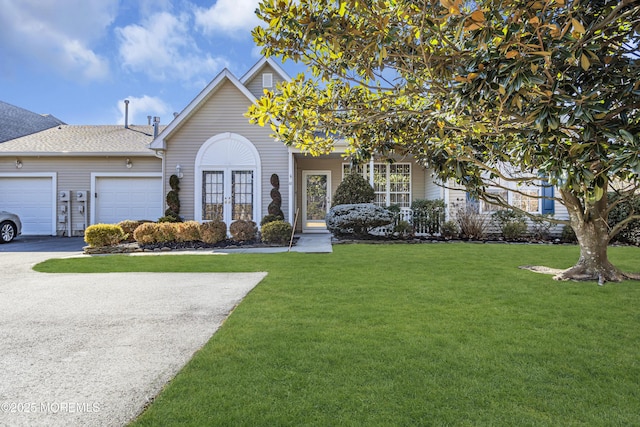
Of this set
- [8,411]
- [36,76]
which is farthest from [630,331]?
[36,76]

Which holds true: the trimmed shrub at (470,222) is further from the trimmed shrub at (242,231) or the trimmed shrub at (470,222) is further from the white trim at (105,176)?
the white trim at (105,176)

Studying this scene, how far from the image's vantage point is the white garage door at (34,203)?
1466 cm

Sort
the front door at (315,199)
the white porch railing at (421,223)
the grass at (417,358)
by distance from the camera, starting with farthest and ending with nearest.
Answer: the front door at (315,199), the white porch railing at (421,223), the grass at (417,358)

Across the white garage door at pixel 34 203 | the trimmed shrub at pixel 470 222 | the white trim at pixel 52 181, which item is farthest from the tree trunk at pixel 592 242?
the white garage door at pixel 34 203

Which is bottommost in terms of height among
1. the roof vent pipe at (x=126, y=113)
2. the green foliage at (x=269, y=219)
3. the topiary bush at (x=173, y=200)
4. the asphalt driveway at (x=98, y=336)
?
the asphalt driveway at (x=98, y=336)

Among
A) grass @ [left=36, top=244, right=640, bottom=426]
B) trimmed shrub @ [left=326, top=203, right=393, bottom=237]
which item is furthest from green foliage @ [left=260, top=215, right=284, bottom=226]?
grass @ [left=36, top=244, right=640, bottom=426]

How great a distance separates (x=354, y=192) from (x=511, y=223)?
5276 mm

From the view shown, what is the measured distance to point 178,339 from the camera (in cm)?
343

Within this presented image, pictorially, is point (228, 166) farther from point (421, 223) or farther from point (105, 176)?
point (421, 223)

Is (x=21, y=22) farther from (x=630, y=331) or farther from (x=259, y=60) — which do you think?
(x=630, y=331)

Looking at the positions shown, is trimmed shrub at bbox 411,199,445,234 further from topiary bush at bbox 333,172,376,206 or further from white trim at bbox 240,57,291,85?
white trim at bbox 240,57,291,85

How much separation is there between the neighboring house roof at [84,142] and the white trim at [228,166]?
231 cm

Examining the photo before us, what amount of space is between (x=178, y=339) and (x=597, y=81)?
4205mm

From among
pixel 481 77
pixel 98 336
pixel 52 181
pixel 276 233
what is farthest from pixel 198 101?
pixel 481 77
